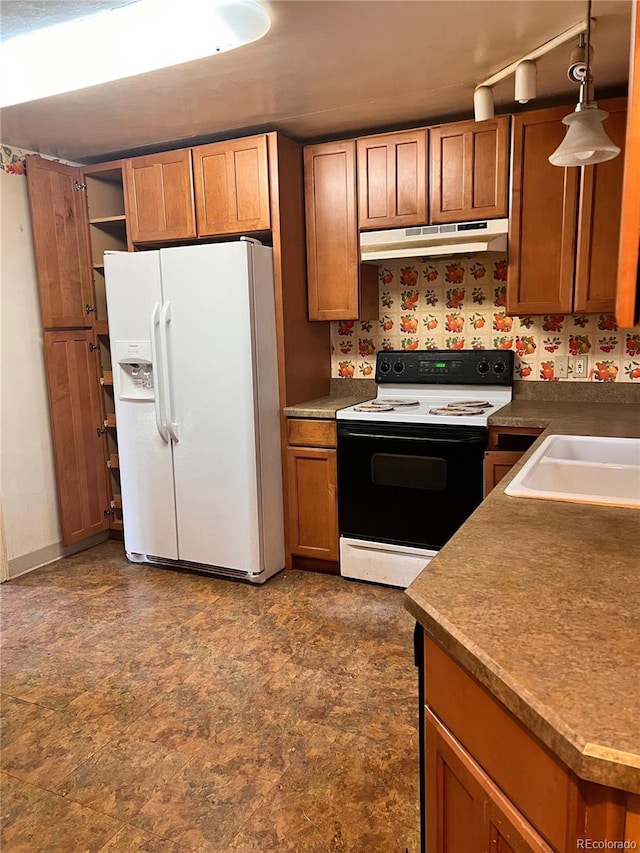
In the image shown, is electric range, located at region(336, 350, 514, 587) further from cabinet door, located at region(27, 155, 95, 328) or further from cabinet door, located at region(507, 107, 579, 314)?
cabinet door, located at region(27, 155, 95, 328)

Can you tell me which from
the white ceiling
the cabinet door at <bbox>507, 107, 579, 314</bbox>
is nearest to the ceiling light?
the white ceiling

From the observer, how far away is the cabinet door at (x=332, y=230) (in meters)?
3.08

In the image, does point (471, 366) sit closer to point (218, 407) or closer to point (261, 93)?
point (218, 407)

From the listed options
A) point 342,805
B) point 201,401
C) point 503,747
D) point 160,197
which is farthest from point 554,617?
point 160,197

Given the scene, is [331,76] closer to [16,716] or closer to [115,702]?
[115,702]

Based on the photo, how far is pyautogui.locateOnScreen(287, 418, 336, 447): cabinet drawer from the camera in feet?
10.1

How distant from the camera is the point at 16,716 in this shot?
83.4 inches

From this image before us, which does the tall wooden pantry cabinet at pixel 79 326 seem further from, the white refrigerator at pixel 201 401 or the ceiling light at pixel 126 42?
the ceiling light at pixel 126 42

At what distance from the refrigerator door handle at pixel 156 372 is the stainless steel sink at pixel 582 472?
1930mm

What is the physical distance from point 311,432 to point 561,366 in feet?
4.33

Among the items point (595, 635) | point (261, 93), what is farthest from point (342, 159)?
point (595, 635)

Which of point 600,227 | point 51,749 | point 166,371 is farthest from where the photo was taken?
point 166,371

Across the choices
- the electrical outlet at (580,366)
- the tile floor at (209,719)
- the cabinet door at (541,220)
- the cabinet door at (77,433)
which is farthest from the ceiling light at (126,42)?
the tile floor at (209,719)

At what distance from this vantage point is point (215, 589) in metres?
3.10
